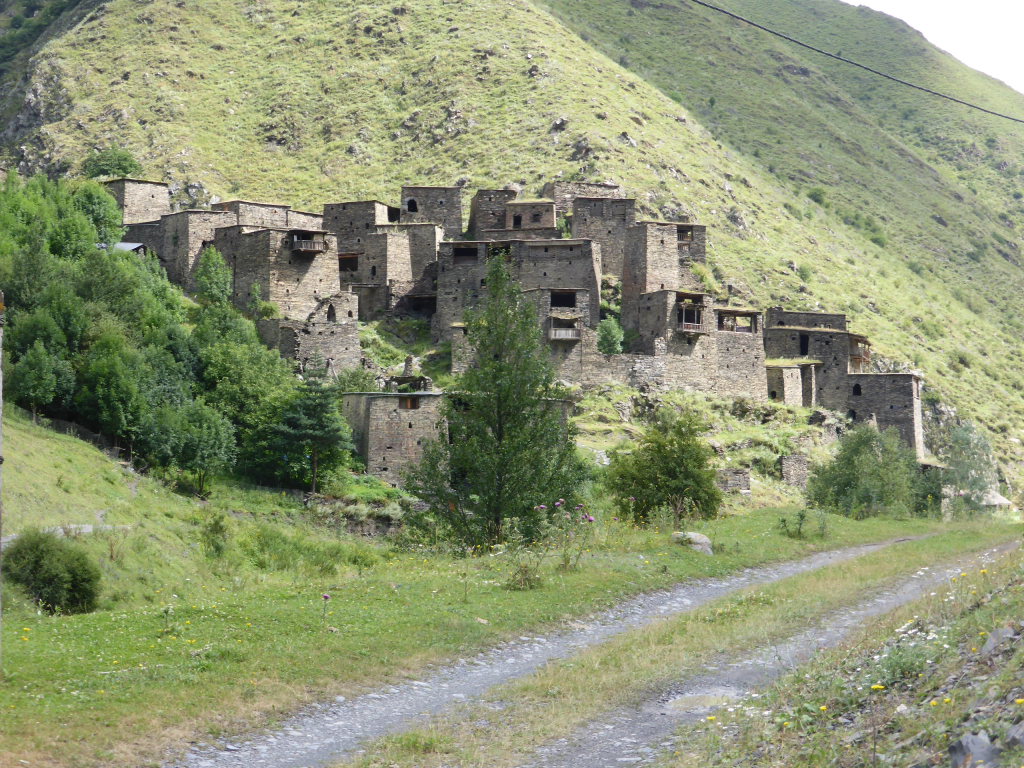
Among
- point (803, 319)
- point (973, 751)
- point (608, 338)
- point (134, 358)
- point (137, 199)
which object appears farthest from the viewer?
point (803, 319)

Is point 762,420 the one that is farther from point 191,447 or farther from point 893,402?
point 191,447

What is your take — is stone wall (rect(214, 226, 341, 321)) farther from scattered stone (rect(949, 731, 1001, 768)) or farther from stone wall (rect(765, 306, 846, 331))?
scattered stone (rect(949, 731, 1001, 768))

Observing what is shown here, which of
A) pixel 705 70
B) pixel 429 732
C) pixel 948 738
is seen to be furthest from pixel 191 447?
pixel 705 70

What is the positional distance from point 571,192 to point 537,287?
43.3ft

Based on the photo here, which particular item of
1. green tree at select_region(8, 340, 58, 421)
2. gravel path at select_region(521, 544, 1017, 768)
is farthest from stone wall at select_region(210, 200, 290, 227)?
gravel path at select_region(521, 544, 1017, 768)

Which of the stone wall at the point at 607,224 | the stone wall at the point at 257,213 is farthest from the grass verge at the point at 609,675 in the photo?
the stone wall at the point at 257,213

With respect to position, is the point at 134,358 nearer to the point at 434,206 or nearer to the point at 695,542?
the point at 695,542

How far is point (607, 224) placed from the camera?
206ft

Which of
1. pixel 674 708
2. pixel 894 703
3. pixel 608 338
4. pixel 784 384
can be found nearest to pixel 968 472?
pixel 784 384

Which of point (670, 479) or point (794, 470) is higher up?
point (670, 479)

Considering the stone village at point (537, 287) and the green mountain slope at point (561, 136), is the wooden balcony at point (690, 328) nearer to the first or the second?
the stone village at point (537, 287)

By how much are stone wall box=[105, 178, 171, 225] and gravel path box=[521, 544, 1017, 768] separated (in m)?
53.7

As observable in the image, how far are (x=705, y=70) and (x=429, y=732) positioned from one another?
130656 mm

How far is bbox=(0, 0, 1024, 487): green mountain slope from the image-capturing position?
8288 cm
